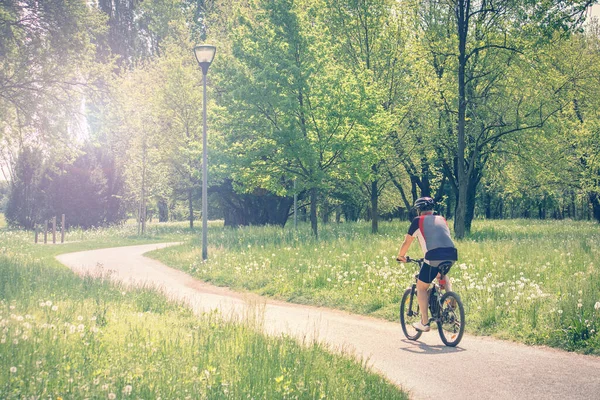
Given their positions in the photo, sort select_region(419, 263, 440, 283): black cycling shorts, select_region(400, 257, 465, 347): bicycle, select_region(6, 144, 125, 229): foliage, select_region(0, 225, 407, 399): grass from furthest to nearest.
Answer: select_region(6, 144, 125, 229): foliage → select_region(419, 263, 440, 283): black cycling shorts → select_region(400, 257, 465, 347): bicycle → select_region(0, 225, 407, 399): grass

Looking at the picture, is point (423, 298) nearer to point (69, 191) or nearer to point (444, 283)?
point (444, 283)

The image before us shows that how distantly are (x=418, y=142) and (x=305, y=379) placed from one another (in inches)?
Result: 925

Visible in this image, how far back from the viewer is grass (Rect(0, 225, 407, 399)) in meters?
4.85

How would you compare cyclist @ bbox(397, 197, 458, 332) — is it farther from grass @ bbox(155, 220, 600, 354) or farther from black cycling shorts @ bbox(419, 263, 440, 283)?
grass @ bbox(155, 220, 600, 354)

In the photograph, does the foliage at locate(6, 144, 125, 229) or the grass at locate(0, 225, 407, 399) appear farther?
the foliage at locate(6, 144, 125, 229)

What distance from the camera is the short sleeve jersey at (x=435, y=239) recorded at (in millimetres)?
7633

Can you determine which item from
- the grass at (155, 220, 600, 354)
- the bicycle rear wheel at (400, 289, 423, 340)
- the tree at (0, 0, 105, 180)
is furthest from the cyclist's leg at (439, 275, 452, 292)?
the tree at (0, 0, 105, 180)

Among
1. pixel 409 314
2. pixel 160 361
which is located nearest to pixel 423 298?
pixel 409 314

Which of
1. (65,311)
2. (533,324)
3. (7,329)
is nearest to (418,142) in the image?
(533,324)

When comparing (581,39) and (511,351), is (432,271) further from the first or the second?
(581,39)

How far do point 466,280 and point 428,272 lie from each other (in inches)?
136

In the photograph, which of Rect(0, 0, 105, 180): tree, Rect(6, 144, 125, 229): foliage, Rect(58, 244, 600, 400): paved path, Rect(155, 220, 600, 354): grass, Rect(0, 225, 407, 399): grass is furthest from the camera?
Rect(6, 144, 125, 229): foliage

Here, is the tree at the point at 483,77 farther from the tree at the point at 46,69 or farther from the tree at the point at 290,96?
the tree at the point at 46,69

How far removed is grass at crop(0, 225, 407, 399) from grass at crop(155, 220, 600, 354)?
351 centimetres
